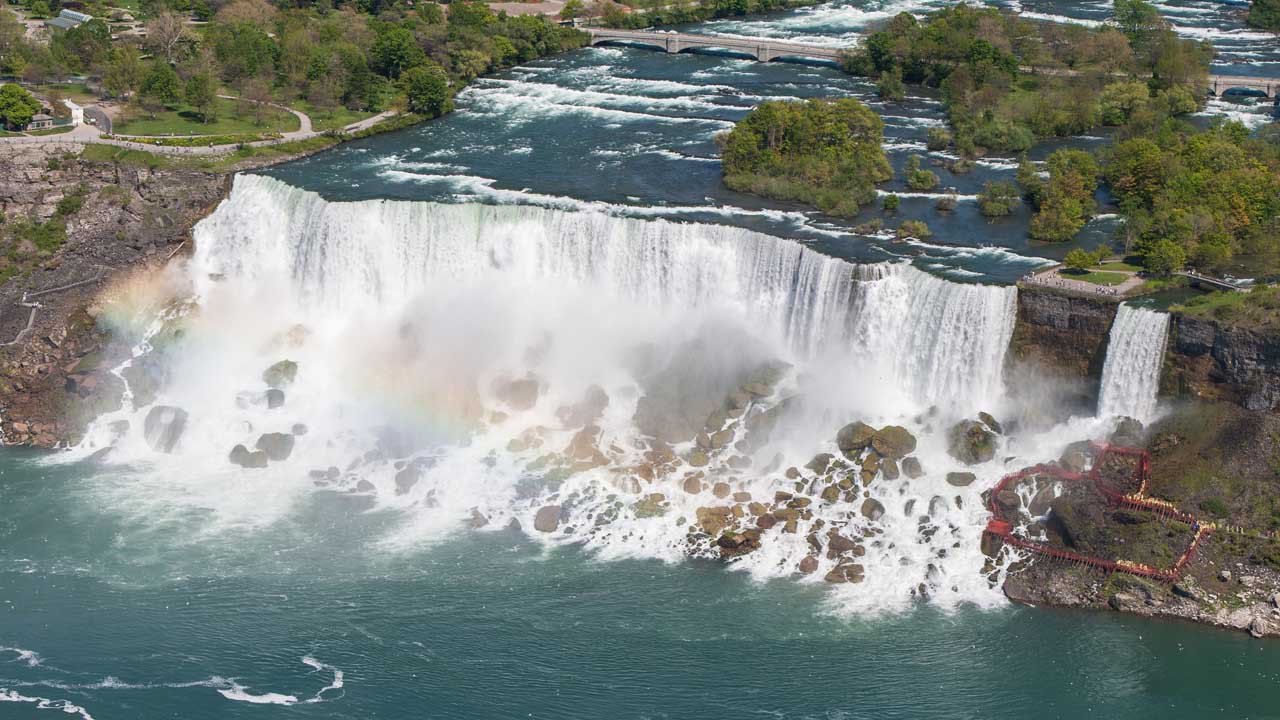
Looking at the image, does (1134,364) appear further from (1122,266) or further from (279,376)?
(279,376)

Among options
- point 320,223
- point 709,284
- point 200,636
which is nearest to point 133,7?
point 320,223

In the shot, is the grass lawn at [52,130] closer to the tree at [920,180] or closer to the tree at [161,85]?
the tree at [161,85]

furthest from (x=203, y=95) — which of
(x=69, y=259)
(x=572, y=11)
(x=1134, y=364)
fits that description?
(x=1134, y=364)

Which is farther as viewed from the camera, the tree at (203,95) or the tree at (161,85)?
the tree at (161,85)

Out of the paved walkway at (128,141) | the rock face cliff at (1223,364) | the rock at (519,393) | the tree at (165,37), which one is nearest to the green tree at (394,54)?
the tree at (165,37)

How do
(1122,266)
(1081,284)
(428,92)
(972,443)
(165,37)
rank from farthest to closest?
(165,37) < (428,92) < (1122,266) < (1081,284) < (972,443)
